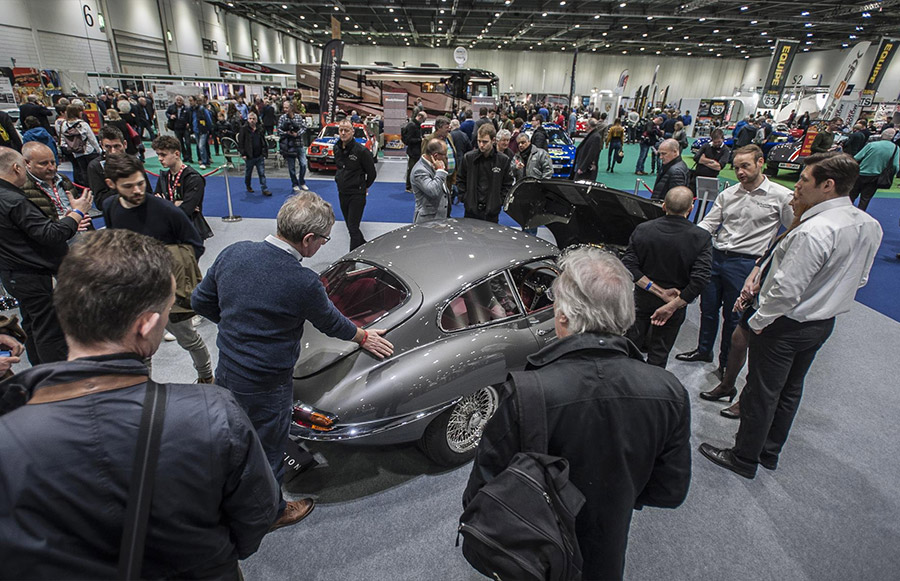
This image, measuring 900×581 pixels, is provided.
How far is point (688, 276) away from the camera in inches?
123

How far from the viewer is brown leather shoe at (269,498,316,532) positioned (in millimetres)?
2379

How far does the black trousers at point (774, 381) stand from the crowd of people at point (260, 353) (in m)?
0.01

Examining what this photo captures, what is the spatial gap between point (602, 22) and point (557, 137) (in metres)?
17.8

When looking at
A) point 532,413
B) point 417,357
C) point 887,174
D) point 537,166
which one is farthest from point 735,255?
point 887,174

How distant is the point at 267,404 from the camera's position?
210 cm

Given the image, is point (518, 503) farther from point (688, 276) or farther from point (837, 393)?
point (837, 393)

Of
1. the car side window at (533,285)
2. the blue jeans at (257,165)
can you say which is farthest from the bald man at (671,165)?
the blue jeans at (257,165)

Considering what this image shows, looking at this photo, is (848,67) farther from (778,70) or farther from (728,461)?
(728,461)

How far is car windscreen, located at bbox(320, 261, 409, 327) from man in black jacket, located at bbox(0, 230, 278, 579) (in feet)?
5.31

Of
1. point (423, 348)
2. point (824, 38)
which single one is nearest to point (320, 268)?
point (423, 348)

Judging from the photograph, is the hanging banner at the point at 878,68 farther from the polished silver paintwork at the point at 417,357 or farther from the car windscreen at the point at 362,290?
the car windscreen at the point at 362,290

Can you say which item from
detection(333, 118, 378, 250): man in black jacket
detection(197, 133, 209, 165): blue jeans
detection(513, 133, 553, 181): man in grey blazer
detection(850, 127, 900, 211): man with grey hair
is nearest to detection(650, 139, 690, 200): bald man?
detection(513, 133, 553, 181): man in grey blazer

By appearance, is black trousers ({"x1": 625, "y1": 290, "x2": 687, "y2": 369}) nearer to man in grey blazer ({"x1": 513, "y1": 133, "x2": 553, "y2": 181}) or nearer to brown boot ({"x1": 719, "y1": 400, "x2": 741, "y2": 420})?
brown boot ({"x1": 719, "y1": 400, "x2": 741, "y2": 420})

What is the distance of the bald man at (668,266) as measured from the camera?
3.03 metres
